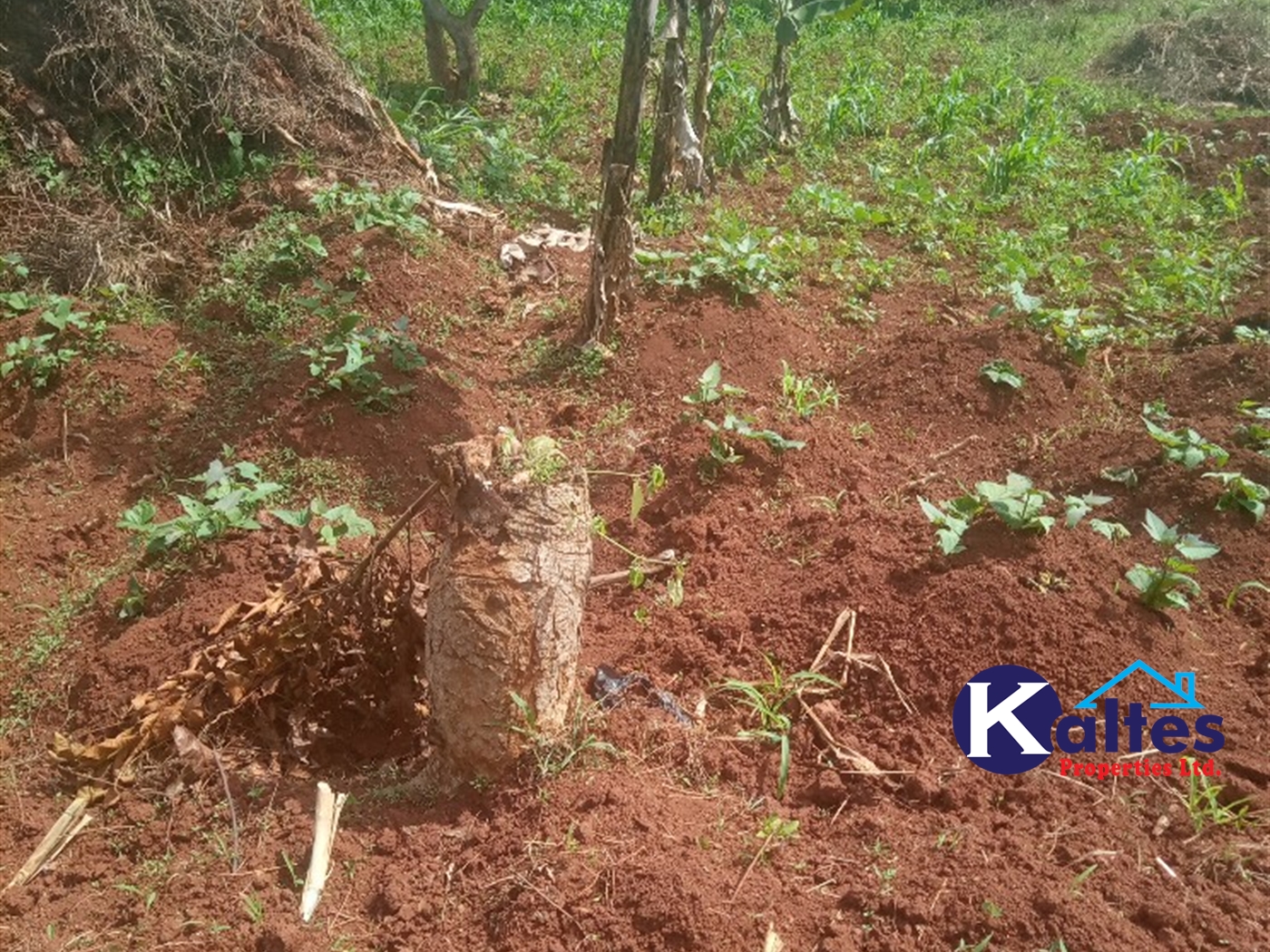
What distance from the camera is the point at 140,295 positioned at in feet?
16.3

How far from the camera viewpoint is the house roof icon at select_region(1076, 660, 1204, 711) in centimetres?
274

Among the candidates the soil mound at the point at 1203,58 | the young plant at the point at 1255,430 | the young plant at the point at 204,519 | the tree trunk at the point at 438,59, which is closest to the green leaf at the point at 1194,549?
the young plant at the point at 1255,430

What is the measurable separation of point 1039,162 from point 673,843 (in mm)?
6469

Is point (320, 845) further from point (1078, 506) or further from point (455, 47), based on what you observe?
point (455, 47)

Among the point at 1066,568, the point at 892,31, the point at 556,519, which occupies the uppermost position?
the point at 892,31

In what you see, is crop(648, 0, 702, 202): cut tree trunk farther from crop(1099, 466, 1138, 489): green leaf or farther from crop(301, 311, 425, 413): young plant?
crop(1099, 466, 1138, 489): green leaf

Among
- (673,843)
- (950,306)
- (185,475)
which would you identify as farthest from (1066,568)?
(185,475)

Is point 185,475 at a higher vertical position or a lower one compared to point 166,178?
lower

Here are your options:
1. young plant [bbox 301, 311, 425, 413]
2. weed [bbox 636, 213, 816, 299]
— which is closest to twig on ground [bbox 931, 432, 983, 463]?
weed [bbox 636, 213, 816, 299]

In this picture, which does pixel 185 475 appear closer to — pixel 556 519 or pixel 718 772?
pixel 556 519

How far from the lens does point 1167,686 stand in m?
2.78

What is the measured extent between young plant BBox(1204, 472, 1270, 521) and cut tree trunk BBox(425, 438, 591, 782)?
7.56 ft

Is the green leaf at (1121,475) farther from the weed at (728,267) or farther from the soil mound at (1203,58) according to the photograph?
the soil mound at (1203,58)

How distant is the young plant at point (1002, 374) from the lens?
4418 mm
